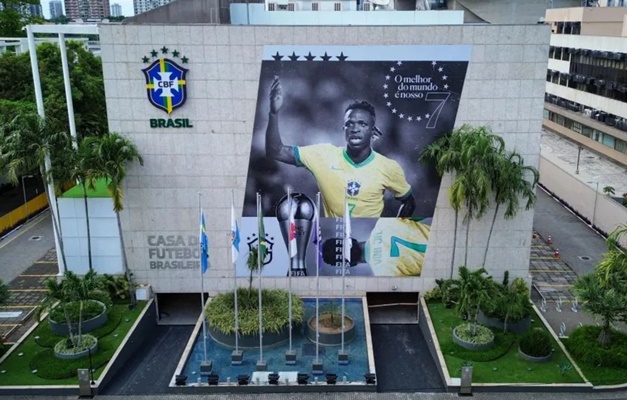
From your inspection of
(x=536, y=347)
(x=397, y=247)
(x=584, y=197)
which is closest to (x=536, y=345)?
(x=536, y=347)

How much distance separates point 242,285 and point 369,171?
28.3 feet

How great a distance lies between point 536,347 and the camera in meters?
25.3

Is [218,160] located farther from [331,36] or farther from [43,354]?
[43,354]

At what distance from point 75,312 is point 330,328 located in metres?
11.9

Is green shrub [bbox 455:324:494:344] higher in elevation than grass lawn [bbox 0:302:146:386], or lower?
higher

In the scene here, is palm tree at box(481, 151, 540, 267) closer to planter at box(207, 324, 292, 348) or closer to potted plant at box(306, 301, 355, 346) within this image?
potted plant at box(306, 301, 355, 346)

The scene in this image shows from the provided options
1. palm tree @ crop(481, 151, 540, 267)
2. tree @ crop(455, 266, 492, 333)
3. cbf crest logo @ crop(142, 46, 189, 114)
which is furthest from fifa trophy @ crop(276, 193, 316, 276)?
palm tree @ crop(481, 151, 540, 267)

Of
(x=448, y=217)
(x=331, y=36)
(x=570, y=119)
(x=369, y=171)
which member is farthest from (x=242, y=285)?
(x=570, y=119)

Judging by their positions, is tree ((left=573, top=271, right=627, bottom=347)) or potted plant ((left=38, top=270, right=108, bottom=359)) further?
potted plant ((left=38, top=270, right=108, bottom=359))

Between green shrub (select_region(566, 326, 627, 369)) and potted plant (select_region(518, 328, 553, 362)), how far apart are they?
1234 mm

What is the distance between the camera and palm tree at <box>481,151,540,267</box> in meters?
27.4

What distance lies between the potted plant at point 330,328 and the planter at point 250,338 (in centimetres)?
120

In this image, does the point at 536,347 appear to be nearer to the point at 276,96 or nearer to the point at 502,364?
the point at 502,364

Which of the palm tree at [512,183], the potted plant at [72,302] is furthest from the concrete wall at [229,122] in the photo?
the potted plant at [72,302]
